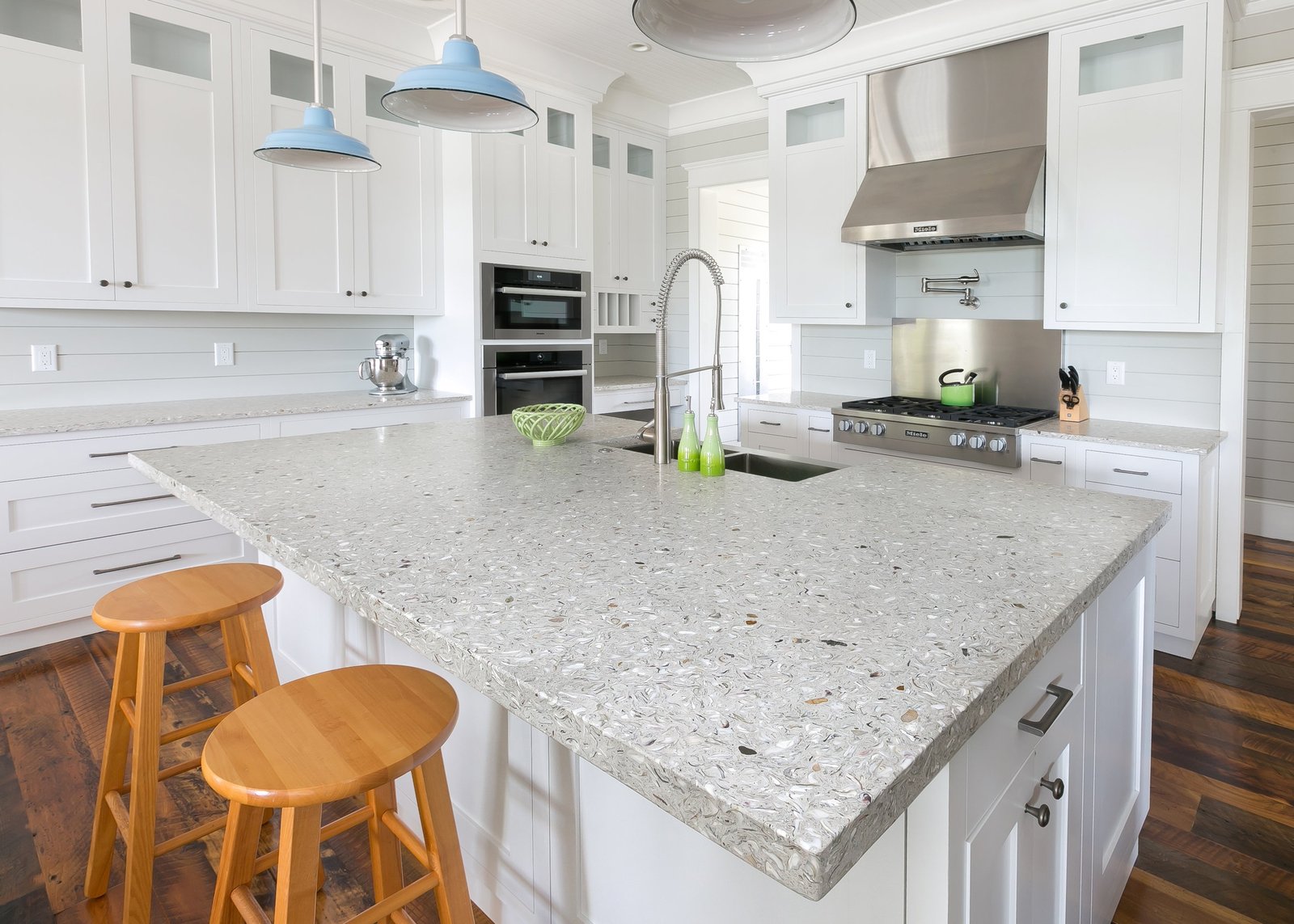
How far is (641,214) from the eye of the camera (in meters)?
5.38

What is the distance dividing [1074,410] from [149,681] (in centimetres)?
356

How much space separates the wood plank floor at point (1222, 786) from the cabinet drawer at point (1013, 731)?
2.84ft

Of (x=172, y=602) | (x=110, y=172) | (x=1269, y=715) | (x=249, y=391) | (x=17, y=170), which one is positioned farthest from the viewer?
(x=249, y=391)

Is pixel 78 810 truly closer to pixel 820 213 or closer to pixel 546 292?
pixel 546 292

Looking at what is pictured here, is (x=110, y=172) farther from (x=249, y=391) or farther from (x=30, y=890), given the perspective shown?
(x=30, y=890)

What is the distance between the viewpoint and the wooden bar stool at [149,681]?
1.59 metres

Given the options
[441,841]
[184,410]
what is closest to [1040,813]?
[441,841]

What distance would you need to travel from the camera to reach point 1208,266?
3.07 m

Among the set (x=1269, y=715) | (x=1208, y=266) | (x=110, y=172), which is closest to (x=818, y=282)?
(x=1208, y=266)

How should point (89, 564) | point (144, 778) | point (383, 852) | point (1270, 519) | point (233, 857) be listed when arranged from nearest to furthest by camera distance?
1. point (233, 857)
2. point (383, 852)
3. point (144, 778)
4. point (89, 564)
5. point (1270, 519)

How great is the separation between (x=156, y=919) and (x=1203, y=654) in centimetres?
352

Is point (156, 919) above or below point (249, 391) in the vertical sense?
below

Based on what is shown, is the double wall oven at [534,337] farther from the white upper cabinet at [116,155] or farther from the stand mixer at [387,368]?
the white upper cabinet at [116,155]

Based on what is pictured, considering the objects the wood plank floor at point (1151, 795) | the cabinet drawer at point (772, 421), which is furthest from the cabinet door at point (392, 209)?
the wood plank floor at point (1151, 795)
